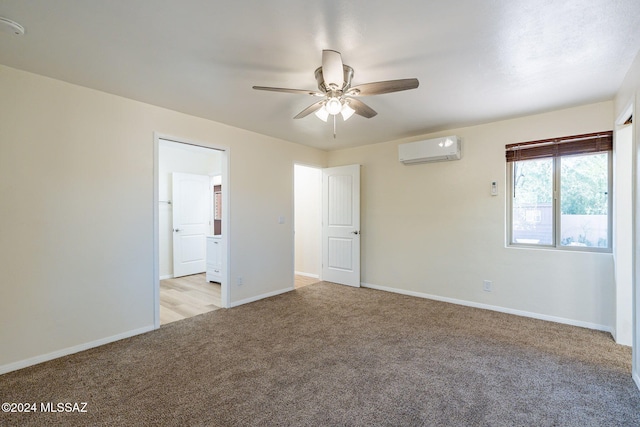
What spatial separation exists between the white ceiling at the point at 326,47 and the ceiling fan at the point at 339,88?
19cm

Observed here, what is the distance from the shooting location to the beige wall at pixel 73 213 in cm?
237

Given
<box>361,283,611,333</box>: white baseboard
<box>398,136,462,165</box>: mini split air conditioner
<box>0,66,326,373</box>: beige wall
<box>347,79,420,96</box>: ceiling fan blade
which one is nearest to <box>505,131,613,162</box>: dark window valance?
<box>398,136,462,165</box>: mini split air conditioner

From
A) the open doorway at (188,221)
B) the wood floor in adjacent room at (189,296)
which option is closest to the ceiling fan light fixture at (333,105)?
the wood floor in adjacent room at (189,296)

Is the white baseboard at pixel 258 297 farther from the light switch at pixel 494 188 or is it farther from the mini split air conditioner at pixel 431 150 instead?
the light switch at pixel 494 188

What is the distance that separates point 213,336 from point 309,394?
55.9 inches

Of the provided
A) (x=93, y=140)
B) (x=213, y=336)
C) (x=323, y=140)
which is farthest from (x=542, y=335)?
(x=93, y=140)

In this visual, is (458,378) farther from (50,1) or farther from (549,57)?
(50,1)

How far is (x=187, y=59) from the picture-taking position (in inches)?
87.0

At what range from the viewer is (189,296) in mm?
4457

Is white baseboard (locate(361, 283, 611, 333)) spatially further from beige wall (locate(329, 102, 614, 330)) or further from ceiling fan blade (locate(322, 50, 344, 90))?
ceiling fan blade (locate(322, 50, 344, 90))

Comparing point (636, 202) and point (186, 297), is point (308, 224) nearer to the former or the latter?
point (186, 297)

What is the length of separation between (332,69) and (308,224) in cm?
417

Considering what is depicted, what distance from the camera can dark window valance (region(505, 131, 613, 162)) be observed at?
308cm

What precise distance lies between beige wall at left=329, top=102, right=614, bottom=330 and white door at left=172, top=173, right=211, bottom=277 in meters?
3.27
